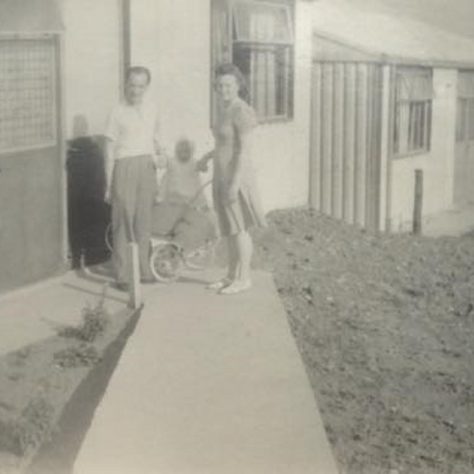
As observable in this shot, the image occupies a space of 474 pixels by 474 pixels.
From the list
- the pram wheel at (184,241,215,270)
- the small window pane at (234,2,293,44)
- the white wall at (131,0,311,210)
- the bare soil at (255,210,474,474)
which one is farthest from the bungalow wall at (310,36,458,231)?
the pram wheel at (184,241,215,270)

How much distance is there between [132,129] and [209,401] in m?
3.03

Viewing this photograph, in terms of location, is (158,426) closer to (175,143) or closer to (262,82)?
(175,143)

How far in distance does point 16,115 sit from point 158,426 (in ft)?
12.1

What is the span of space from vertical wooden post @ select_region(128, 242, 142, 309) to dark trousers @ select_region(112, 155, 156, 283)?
519 mm

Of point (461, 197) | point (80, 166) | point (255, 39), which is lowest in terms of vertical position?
point (461, 197)

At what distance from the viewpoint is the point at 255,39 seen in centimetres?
1277

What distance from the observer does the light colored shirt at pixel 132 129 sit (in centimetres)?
827

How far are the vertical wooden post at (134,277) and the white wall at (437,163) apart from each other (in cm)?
1024

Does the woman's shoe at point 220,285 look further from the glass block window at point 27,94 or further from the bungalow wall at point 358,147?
the bungalow wall at point 358,147

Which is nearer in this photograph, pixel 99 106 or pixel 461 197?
pixel 99 106

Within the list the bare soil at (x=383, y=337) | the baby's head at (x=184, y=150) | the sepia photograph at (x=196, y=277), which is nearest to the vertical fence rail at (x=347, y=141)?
the sepia photograph at (x=196, y=277)

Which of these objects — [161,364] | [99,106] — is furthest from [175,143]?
[161,364]

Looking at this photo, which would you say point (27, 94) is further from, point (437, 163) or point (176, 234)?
point (437, 163)

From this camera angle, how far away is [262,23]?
13.0 m
